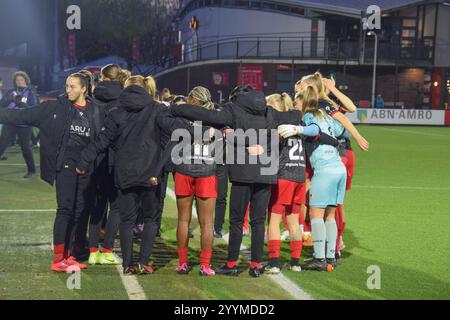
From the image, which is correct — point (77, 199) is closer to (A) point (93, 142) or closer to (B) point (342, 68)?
(A) point (93, 142)

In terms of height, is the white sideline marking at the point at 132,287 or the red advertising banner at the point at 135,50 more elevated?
the red advertising banner at the point at 135,50

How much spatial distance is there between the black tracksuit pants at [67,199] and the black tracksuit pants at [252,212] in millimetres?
1616

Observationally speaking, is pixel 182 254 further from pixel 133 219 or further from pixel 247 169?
pixel 247 169

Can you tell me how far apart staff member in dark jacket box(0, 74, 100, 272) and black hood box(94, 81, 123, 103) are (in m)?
0.62

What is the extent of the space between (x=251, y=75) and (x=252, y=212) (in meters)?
44.7

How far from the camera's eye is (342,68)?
50.5m

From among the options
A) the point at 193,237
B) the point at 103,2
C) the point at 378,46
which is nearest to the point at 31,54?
the point at 103,2

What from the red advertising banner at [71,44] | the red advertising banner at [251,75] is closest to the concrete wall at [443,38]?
the red advertising banner at [251,75]

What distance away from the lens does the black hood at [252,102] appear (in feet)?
24.0

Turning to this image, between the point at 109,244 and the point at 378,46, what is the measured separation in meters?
45.0

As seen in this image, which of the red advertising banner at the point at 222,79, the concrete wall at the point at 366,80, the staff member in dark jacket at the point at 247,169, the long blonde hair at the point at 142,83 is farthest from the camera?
the red advertising banner at the point at 222,79

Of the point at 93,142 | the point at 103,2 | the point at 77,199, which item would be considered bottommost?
the point at 77,199

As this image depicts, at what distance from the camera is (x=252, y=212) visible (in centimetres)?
759

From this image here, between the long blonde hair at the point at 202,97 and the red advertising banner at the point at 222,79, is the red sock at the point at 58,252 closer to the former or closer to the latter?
the long blonde hair at the point at 202,97
